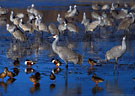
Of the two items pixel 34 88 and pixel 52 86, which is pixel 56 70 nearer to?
pixel 52 86

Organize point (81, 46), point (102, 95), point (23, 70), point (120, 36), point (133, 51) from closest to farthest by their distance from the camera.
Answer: point (102, 95), point (23, 70), point (133, 51), point (81, 46), point (120, 36)

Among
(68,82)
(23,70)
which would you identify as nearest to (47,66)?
(23,70)

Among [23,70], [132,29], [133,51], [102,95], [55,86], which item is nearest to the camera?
[102,95]

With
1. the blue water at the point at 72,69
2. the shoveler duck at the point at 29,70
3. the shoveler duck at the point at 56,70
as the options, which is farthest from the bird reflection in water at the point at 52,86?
the shoveler duck at the point at 29,70

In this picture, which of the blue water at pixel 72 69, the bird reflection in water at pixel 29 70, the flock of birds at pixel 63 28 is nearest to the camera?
the blue water at pixel 72 69

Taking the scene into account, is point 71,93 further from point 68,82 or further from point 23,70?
point 23,70

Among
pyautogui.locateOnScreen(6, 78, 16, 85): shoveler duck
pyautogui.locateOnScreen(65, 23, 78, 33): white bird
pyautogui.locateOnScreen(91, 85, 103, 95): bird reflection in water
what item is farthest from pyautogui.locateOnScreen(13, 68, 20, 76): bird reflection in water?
pyautogui.locateOnScreen(65, 23, 78, 33): white bird

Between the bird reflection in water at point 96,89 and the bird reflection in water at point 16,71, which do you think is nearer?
the bird reflection in water at point 96,89

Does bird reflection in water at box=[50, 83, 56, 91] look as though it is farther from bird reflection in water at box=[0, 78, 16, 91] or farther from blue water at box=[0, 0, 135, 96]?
bird reflection in water at box=[0, 78, 16, 91]

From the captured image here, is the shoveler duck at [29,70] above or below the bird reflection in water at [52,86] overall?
above

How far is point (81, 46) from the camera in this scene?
725 inches

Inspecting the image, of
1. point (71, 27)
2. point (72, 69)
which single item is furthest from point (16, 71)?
point (71, 27)

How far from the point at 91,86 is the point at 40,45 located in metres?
7.41

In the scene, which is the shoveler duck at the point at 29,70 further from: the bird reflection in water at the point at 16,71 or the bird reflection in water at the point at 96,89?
the bird reflection in water at the point at 96,89
